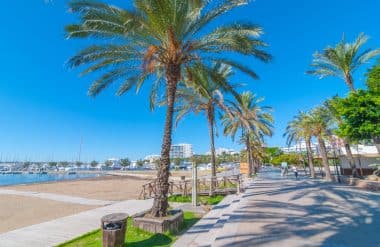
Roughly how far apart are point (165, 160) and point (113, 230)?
126 inches

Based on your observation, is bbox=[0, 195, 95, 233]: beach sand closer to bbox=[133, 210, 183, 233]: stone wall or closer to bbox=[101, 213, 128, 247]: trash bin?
bbox=[133, 210, 183, 233]: stone wall

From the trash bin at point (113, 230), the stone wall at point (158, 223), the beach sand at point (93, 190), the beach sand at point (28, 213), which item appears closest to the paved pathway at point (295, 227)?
the stone wall at point (158, 223)

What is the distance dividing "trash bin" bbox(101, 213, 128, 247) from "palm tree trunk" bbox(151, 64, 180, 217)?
2040 mm

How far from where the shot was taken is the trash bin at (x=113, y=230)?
5.80 metres

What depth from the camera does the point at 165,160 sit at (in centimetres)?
862

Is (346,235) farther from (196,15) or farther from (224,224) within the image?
(196,15)

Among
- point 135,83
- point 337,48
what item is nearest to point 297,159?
point 337,48

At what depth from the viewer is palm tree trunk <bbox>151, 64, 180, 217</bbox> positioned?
821cm

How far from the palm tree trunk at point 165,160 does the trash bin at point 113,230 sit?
204cm

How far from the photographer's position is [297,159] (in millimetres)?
63344

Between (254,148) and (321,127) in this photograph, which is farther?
(254,148)

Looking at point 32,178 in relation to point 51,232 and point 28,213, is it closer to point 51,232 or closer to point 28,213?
point 28,213

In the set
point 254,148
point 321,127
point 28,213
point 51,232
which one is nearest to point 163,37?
point 51,232

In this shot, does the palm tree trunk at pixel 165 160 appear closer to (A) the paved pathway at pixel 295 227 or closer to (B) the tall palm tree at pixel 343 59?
(A) the paved pathway at pixel 295 227
